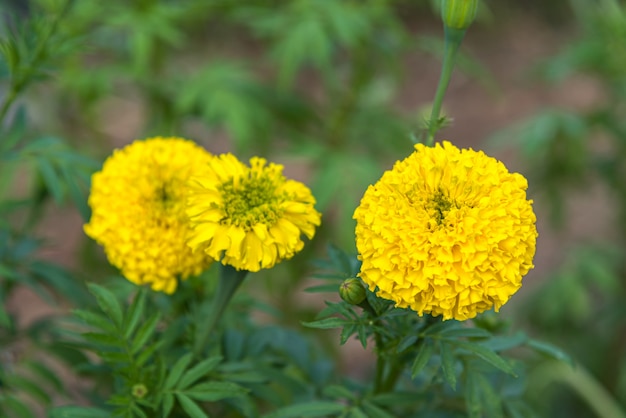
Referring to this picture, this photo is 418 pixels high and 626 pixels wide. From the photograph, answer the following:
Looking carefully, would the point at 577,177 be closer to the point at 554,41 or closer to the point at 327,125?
the point at 327,125

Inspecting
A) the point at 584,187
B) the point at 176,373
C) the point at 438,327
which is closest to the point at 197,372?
the point at 176,373

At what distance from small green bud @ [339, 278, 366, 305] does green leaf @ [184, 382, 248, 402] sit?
0.22 meters

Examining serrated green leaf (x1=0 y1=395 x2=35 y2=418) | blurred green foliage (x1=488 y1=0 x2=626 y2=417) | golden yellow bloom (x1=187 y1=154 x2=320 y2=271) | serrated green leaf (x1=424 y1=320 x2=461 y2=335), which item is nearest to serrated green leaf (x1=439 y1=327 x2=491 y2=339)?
serrated green leaf (x1=424 y1=320 x2=461 y2=335)

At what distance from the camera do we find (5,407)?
4.26 feet

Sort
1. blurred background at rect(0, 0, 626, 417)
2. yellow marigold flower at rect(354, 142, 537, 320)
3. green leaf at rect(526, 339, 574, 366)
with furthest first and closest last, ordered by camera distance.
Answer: blurred background at rect(0, 0, 626, 417) → green leaf at rect(526, 339, 574, 366) → yellow marigold flower at rect(354, 142, 537, 320)

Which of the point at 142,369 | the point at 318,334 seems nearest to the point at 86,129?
the point at 318,334

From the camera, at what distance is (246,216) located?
3.27 ft

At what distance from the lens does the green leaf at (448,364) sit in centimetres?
94

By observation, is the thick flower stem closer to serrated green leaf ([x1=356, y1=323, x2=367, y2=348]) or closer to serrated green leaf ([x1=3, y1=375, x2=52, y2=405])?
serrated green leaf ([x1=356, y1=323, x2=367, y2=348])

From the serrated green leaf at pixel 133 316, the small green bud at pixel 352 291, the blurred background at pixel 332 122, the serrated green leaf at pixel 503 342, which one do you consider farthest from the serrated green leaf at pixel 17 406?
the serrated green leaf at pixel 503 342

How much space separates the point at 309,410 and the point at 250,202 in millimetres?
335

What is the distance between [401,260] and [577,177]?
180cm

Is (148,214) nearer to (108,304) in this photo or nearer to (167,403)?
(108,304)

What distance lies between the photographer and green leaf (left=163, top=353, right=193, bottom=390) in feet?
3.51
